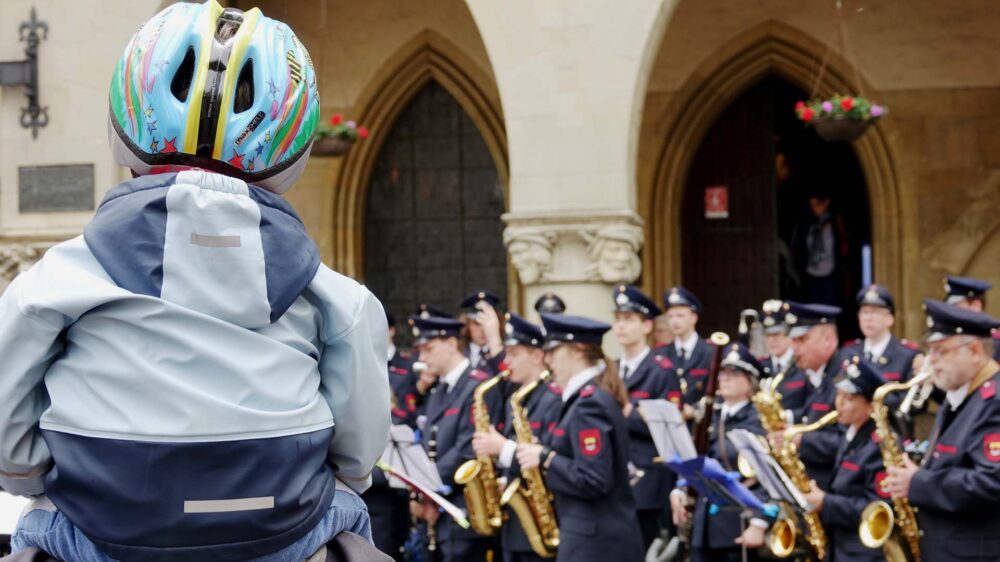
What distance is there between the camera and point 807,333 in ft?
31.9

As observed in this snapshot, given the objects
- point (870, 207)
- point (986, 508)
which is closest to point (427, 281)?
point (870, 207)

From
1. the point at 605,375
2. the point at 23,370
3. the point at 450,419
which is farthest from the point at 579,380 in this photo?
the point at 23,370

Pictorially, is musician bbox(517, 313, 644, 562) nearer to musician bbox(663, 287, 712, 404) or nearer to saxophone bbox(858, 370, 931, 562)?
saxophone bbox(858, 370, 931, 562)

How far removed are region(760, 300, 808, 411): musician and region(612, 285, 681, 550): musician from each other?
2.23 feet

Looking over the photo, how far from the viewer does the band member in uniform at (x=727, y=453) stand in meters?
8.95

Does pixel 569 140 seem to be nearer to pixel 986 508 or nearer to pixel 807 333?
pixel 807 333

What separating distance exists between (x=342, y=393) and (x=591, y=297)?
342 inches

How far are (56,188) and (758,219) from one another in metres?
6.68

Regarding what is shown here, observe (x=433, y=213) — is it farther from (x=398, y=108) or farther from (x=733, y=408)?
(x=733, y=408)

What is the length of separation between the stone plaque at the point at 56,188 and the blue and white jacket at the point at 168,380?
9.94 m

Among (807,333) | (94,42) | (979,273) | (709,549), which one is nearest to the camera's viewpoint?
(709,549)

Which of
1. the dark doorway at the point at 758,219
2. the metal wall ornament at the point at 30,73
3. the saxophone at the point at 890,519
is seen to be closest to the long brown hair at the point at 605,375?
the saxophone at the point at 890,519

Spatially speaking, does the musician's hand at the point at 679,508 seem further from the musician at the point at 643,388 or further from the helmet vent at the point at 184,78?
the helmet vent at the point at 184,78

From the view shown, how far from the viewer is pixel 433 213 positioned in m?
15.6
